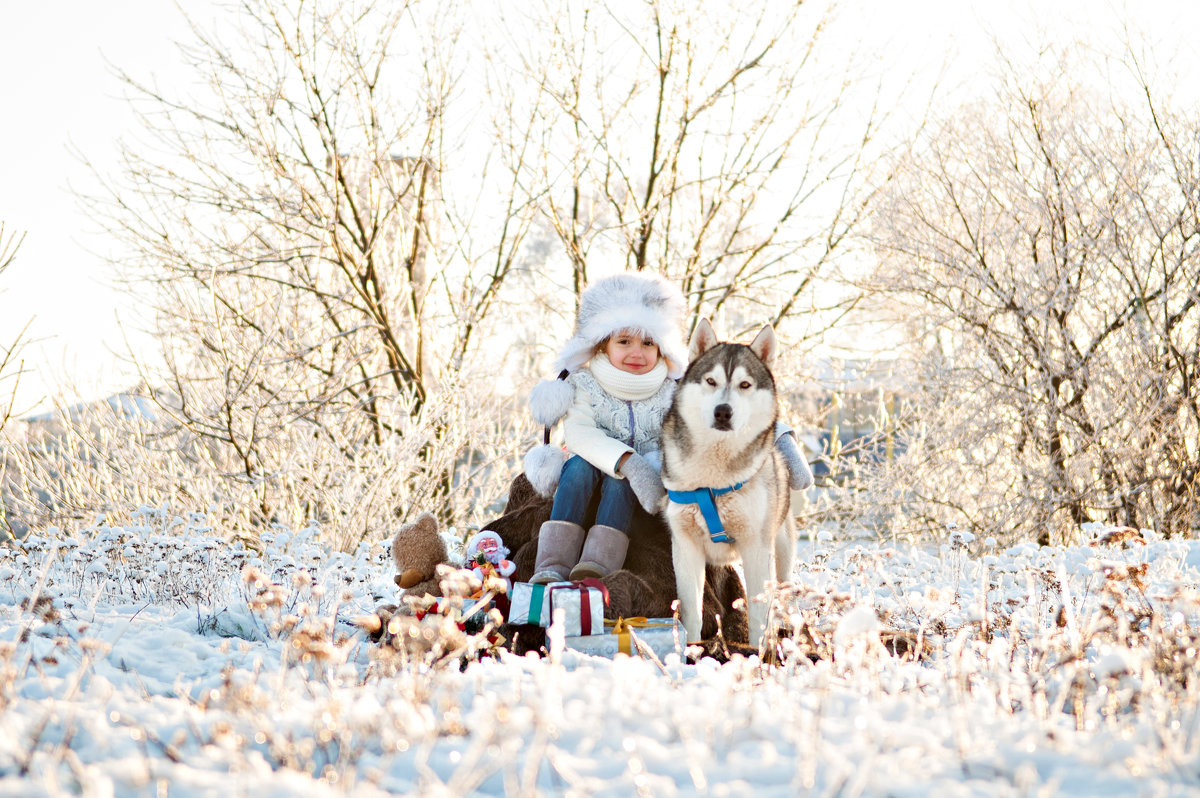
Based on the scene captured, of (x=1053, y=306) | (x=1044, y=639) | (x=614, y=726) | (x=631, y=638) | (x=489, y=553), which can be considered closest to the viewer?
(x=614, y=726)

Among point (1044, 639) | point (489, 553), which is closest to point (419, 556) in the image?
point (489, 553)

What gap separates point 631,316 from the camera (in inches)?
175

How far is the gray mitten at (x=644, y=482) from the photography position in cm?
404

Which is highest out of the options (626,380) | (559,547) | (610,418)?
(626,380)

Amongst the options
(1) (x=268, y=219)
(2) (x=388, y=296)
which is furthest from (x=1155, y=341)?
(1) (x=268, y=219)

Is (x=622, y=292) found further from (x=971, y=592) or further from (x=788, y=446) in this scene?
(x=971, y=592)

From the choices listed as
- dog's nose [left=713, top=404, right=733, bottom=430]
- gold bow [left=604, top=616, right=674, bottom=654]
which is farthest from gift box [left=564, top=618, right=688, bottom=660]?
dog's nose [left=713, top=404, right=733, bottom=430]

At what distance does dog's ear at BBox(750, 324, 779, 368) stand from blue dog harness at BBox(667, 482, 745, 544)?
61 centimetres

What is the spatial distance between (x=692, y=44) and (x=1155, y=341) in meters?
4.94

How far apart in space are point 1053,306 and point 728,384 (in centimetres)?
527

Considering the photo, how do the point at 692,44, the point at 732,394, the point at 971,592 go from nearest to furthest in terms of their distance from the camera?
1. the point at 732,394
2. the point at 971,592
3. the point at 692,44

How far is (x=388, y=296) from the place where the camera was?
862cm

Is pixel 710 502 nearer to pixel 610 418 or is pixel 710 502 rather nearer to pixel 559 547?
pixel 559 547

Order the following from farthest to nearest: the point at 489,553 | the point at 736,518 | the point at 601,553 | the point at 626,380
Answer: the point at 626,380
the point at 489,553
the point at 601,553
the point at 736,518
